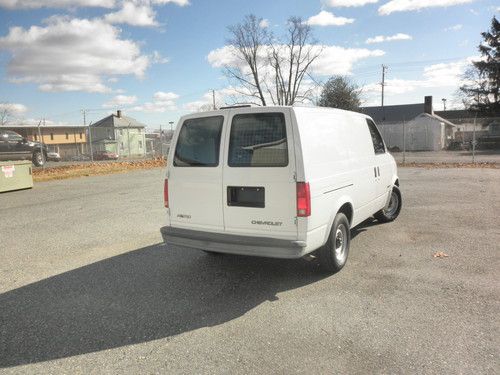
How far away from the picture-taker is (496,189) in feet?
39.3

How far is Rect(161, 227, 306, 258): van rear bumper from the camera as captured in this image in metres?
4.40

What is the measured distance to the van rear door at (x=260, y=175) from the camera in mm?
4477

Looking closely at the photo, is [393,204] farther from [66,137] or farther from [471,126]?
[66,137]

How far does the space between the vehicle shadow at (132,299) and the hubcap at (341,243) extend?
0.35 m

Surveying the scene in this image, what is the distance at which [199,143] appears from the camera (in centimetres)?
509

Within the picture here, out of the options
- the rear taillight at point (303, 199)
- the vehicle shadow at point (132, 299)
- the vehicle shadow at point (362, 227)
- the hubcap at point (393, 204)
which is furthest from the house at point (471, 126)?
the rear taillight at point (303, 199)

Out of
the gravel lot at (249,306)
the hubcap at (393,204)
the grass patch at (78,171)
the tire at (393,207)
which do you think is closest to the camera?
the gravel lot at (249,306)

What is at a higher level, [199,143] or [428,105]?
[428,105]

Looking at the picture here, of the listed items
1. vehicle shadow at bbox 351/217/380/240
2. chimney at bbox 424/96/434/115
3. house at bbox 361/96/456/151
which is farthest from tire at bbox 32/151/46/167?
chimney at bbox 424/96/434/115

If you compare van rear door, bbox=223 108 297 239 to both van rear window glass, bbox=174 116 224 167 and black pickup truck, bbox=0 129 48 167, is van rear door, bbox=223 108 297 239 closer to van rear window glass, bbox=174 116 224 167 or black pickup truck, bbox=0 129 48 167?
van rear window glass, bbox=174 116 224 167

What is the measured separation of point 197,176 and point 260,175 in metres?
0.86

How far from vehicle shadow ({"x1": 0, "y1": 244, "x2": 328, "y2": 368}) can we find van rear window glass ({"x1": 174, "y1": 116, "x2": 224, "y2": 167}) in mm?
1455

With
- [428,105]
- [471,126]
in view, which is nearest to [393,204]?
[428,105]

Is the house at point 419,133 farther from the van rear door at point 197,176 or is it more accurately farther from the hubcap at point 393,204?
the van rear door at point 197,176
